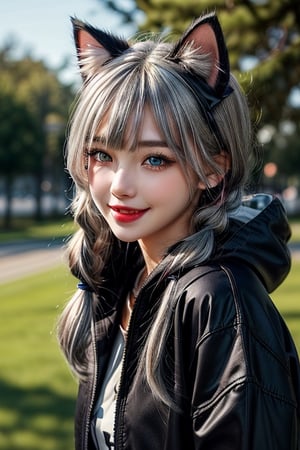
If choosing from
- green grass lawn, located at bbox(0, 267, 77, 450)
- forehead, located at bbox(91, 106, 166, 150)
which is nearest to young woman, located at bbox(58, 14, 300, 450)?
forehead, located at bbox(91, 106, 166, 150)

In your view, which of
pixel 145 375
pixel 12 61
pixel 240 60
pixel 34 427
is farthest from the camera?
pixel 12 61

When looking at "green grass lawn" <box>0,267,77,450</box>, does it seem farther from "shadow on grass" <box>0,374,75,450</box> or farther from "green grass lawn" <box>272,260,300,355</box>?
"green grass lawn" <box>272,260,300,355</box>

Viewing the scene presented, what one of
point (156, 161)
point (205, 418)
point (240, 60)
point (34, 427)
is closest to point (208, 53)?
point (156, 161)

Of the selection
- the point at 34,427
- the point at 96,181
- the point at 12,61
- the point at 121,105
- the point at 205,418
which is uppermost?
the point at 12,61

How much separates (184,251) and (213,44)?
390 millimetres

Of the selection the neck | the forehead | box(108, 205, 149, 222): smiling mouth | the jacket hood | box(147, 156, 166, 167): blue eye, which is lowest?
the neck

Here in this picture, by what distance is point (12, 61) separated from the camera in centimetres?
4906

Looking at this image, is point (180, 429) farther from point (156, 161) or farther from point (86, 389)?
point (156, 161)

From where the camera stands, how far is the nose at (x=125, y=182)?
1249 mm

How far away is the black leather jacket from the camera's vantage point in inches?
41.5

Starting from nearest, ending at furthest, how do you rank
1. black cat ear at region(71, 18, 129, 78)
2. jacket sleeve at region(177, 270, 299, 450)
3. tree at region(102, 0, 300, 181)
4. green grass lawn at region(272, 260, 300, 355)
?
jacket sleeve at region(177, 270, 299, 450) < black cat ear at region(71, 18, 129, 78) < tree at region(102, 0, 300, 181) < green grass lawn at region(272, 260, 300, 355)

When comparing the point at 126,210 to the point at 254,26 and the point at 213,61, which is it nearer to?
the point at 213,61

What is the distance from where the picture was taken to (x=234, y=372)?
1.06m

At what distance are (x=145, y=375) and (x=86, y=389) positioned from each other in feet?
0.95
